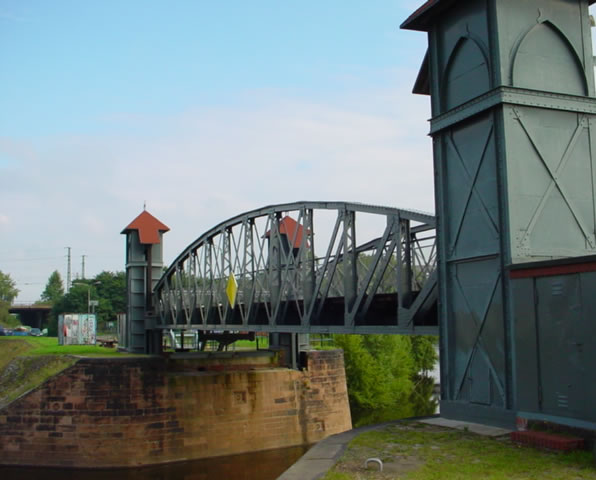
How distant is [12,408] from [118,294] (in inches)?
3014

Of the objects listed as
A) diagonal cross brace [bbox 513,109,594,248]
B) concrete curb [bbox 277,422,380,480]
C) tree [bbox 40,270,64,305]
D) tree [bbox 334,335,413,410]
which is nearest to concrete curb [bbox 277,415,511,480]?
concrete curb [bbox 277,422,380,480]

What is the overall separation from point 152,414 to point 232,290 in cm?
680

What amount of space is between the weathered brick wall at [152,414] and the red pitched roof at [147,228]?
10.6 meters

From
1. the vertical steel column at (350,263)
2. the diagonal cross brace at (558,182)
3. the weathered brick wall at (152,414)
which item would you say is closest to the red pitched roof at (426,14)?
the diagonal cross brace at (558,182)

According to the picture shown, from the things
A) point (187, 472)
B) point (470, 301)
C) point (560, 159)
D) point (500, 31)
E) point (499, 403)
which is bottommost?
point (187, 472)

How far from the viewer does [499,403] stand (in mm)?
13164

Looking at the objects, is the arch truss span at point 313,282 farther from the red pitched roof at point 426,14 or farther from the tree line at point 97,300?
the tree line at point 97,300

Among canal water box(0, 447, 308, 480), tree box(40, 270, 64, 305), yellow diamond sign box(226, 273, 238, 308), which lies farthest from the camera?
tree box(40, 270, 64, 305)

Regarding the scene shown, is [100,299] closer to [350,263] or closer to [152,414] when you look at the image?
[152,414]

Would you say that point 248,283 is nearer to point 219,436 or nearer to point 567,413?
point 219,436

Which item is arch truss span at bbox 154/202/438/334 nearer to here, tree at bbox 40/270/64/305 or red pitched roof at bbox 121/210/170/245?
red pitched roof at bbox 121/210/170/245

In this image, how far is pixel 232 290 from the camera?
28.6m

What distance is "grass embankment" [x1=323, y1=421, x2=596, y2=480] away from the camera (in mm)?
9883

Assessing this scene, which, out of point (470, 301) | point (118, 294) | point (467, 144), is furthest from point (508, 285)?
point (118, 294)
